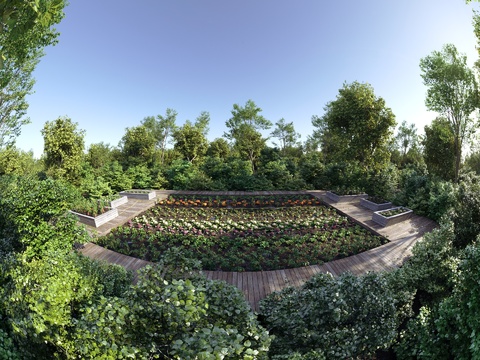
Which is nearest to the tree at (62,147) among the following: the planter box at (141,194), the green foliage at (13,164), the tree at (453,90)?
the planter box at (141,194)

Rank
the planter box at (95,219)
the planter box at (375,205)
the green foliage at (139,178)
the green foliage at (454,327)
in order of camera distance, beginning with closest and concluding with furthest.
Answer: the green foliage at (454,327)
the planter box at (95,219)
the planter box at (375,205)
the green foliage at (139,178)

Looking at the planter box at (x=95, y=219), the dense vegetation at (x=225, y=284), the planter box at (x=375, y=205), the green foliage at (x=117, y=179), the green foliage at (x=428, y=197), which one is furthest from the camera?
the green foliage at (x=117, y=179)

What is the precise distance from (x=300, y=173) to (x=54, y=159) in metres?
17.4

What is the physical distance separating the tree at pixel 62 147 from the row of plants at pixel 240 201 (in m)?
5.92

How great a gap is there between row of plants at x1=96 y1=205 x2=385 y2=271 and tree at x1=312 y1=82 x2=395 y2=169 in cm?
588

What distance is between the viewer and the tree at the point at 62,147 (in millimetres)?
12938

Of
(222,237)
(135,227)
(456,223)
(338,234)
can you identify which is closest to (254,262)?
(222,237)

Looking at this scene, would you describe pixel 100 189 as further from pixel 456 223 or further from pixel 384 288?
pixel 456 223

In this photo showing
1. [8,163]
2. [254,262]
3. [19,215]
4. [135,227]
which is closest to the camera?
[19,215]

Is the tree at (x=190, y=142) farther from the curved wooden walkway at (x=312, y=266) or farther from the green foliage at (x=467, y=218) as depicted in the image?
the green foliage at (x=467, y=218)

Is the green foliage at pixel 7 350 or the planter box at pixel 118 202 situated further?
the planter box at pixel 118 202

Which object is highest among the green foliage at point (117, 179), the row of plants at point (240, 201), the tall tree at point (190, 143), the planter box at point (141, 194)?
the tall tree at point (190, 143)

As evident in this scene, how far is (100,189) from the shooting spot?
491 inches

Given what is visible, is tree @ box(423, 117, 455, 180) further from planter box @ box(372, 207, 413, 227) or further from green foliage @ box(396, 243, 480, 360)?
green foliage @ box(396, 243, 480, 360)
